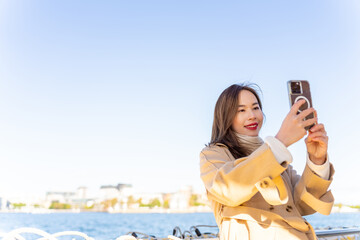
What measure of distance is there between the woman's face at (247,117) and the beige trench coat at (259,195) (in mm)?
84

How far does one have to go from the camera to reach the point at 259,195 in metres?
0.83

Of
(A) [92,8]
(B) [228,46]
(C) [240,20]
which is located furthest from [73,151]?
(C) [240,20]

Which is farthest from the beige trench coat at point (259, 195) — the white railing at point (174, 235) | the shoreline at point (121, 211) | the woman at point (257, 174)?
the shoreline at point (121, 211)

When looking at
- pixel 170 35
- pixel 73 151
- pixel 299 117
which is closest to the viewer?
pixel 299 117

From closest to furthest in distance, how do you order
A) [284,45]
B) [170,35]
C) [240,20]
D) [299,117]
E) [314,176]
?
[299,117]
[314,176]
[240,20]
[284,45]
[170,35]

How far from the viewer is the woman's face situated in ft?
2.98

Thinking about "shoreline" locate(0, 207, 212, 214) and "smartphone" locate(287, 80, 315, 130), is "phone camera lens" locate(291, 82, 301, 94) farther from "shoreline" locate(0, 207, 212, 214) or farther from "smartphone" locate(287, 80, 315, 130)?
"shoreline" locate(0, 207, 212, 214)

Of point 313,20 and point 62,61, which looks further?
point 62,61

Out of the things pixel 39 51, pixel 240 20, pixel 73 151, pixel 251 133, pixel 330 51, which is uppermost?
pixel 39 51

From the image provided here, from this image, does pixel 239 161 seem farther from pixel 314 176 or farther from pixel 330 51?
pixel 330 51

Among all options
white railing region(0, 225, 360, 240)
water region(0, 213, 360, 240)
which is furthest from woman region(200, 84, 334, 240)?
water region(0, 213, 360, 240)

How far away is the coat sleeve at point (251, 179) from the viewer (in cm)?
66

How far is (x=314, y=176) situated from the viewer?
851mm

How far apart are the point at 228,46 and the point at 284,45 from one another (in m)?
6.21
